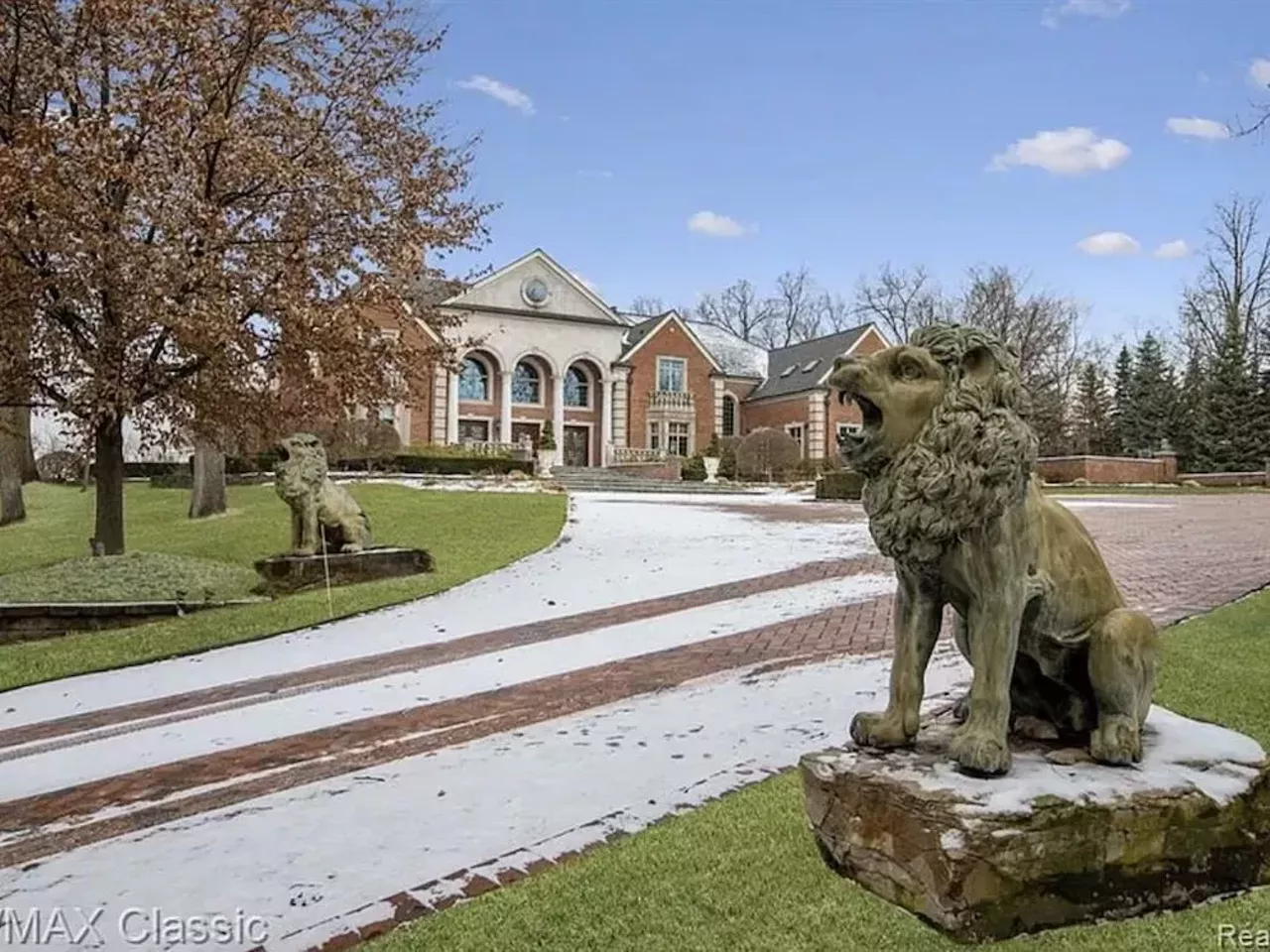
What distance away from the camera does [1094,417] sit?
150ft

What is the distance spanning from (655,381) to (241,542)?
29.7 m

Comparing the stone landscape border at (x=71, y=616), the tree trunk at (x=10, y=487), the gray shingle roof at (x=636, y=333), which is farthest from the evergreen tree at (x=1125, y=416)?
the stone landscape border at (x=71, y=616)

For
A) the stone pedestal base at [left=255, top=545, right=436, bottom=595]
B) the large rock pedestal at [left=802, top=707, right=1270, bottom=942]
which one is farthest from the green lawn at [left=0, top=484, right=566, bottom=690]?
the large rock pedestal at [left=802, top=707, right=1270, bottom=942]

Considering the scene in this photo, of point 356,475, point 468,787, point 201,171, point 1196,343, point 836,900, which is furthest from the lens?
point 1196,343

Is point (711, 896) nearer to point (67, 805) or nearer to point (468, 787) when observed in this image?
point (468, 787)

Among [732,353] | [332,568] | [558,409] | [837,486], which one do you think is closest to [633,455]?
[558,409]

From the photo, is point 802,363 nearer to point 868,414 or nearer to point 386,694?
point 386,694

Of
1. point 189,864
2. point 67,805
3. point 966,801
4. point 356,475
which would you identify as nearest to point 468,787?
point 189,864

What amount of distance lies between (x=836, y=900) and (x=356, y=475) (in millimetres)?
25589

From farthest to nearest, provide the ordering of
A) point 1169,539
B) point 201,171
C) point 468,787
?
point 1169,539 < point 201,171 < point 468,787

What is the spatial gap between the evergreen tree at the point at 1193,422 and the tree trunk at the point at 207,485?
35361 millimetres

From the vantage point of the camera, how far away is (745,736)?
16.2 ft

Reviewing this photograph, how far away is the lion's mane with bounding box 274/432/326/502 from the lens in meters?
10.1

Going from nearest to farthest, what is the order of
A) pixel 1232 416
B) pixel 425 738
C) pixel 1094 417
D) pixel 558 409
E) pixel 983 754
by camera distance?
pixel 983 754
pixel 425 738
pixel 1232 416
pixel 558 409
pixel 1094 417
